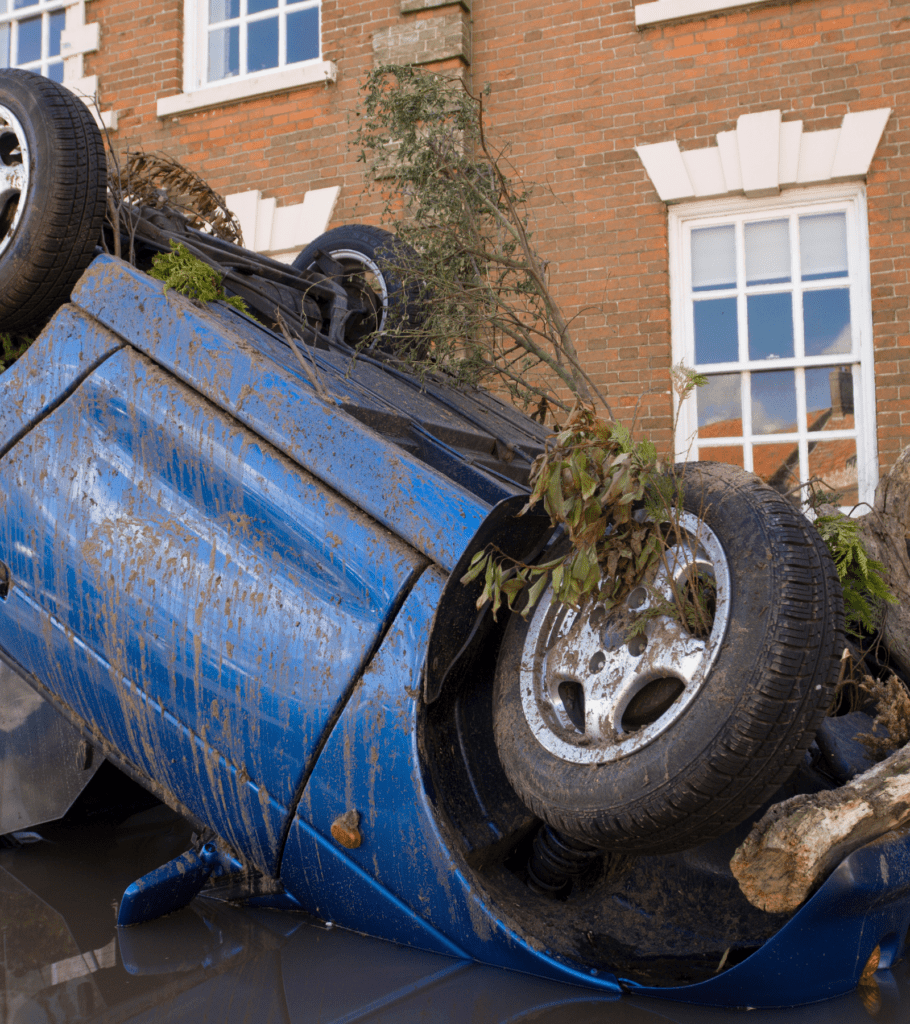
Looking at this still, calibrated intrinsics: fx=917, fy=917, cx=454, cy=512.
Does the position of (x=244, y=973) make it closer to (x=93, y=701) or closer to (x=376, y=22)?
(x=93, y=701)

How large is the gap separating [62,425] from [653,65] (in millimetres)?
6523

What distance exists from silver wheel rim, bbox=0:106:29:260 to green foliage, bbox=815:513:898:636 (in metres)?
2.40

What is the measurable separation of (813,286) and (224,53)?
5993 millimetres

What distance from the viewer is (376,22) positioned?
26.9 ft

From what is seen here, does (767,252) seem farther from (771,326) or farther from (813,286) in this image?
(771,326)

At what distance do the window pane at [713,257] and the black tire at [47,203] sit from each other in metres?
5.56

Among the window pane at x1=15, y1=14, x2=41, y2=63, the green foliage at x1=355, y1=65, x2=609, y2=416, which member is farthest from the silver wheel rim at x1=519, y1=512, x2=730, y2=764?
the window pane at x1=15, y1=14, x2=41, y2=63

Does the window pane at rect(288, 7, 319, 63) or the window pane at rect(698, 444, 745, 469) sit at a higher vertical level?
the window pane at rect(288, 7, 319, 63)

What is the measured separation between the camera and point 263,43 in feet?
28.7

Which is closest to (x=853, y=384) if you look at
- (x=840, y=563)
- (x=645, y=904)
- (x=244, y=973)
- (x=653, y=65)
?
(x=653, y=65)

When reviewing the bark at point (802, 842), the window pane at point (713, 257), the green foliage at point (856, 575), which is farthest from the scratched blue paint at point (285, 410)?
the window pane at point (713, 257)

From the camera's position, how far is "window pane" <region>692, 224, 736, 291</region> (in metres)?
7.25

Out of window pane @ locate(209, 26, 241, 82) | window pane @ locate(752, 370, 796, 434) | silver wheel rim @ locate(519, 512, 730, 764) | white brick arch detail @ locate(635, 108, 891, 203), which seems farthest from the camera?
window pane @ locate(209, 26, 241, 82)

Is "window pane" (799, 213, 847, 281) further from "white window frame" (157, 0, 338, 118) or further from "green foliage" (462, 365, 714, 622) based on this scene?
"green foliage" (462, 365, 714, 622)
